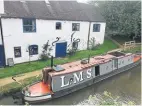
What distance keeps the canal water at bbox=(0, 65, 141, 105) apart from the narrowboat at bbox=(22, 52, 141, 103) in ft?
1.36

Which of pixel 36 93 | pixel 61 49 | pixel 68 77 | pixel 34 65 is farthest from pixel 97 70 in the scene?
pixel 36 93

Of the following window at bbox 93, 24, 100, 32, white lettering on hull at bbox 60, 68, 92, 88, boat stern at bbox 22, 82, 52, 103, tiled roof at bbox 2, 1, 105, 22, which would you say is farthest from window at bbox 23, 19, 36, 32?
window at bbox 93, 24, 100, 32

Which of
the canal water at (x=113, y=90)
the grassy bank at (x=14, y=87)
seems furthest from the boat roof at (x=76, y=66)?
the grassy bank at (x=14, y=87)

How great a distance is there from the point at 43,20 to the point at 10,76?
273 inches

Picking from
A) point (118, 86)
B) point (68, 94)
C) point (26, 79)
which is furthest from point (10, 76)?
point (118, 86)

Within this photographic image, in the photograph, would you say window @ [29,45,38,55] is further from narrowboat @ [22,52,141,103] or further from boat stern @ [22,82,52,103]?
boat stern @ [22,82,52,103]

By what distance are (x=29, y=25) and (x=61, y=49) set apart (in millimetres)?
5194

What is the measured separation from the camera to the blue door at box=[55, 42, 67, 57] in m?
21.8

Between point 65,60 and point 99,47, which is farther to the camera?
point 99,47

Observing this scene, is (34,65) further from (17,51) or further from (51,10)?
(51,10)

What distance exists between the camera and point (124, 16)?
2727 cm

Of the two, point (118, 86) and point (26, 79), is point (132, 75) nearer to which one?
point (118, 86)

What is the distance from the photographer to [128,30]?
27.7 metres

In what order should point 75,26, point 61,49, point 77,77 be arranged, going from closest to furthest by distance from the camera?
point 77,77
point 61,49
point 75,26
